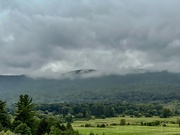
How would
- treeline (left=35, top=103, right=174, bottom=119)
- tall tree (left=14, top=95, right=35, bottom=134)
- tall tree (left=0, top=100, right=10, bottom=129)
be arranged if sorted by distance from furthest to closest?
treeline (left=35, top=103, right=174, bottom=119), tall tree (left=14, top=95, right=35, bottom=134), tall tree (left=0, top=100, right=10, bottom=129)

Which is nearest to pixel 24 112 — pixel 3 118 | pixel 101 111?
pixel 3 118

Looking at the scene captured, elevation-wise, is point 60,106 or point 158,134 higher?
point 60,106

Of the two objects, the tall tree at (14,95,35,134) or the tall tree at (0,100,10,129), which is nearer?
the tall tree at (0,100,10,129)

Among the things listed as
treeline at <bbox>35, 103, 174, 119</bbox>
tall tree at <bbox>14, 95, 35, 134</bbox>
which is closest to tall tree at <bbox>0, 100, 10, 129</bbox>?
tall tree at <bbox>14, 95, 35, 134</bbox>

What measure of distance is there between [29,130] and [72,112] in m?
120

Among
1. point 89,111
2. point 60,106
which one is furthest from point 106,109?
point 60,106

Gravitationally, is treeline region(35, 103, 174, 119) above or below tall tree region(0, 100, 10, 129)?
above

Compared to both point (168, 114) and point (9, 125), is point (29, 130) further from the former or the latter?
point (168, 114)

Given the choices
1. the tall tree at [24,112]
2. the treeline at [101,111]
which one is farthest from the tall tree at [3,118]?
the treeline at [101,111]

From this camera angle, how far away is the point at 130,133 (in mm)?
86250

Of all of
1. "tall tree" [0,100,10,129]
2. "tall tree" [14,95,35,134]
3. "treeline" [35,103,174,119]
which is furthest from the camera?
"treeline" [35,103,174,119]

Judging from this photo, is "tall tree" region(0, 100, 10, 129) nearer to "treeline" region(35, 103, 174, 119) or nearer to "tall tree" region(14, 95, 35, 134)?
"tall tree" region(14, 95, 35, 134)

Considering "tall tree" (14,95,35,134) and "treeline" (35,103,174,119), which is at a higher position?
"treeline" (35,103,174,119)

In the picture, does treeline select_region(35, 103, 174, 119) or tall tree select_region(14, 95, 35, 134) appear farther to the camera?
treeline select_region(35, 103, 174, 119)
